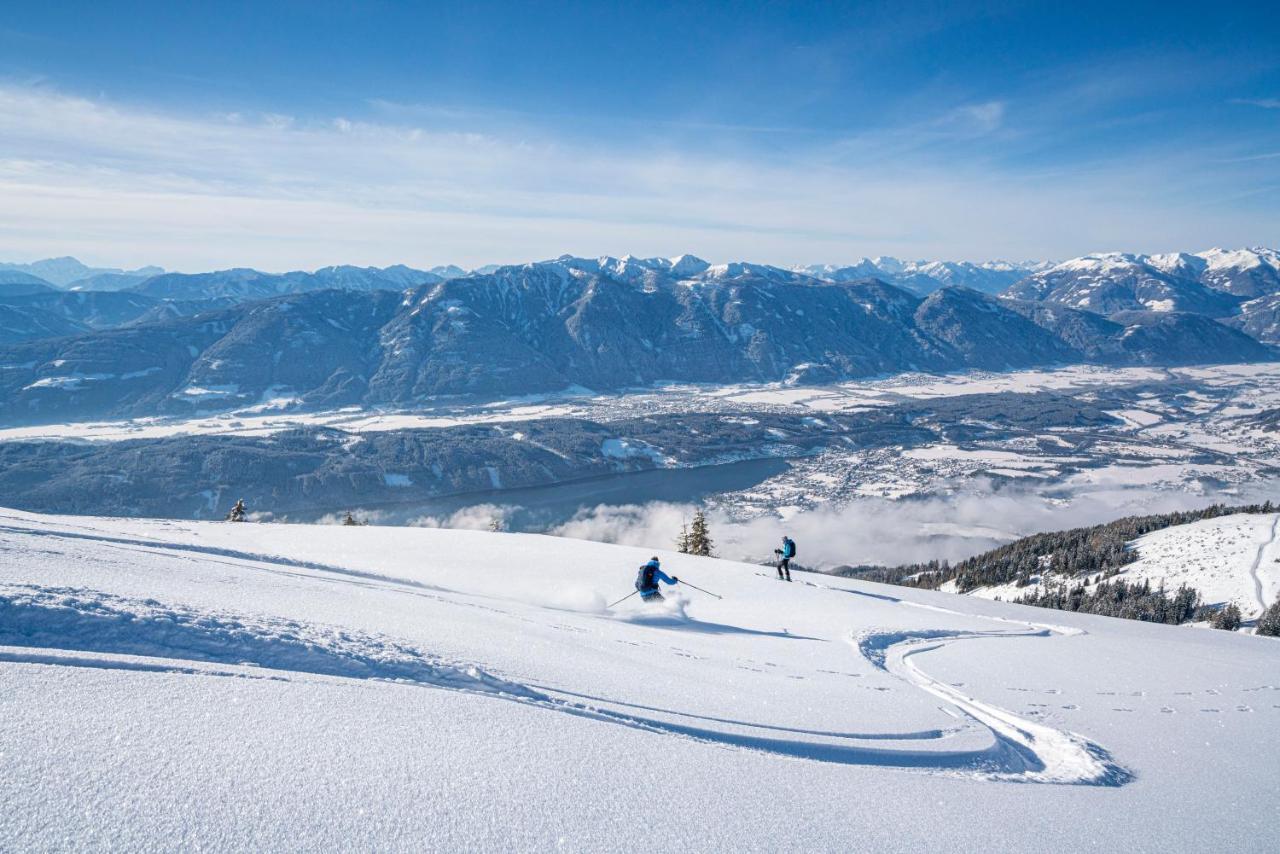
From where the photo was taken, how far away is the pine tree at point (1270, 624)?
2106cm

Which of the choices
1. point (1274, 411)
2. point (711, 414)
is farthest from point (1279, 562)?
point (1274, 411)

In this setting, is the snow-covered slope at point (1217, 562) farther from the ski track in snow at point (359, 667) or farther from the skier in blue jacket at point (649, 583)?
the ski track in snow at point (359, 667)

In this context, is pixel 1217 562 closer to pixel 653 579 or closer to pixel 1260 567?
pixel 1260 567

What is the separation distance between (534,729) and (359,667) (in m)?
1.74

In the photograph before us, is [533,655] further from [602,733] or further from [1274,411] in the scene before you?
[1274,411]

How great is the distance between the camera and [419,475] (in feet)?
431

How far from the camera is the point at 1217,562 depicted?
32.6 meters

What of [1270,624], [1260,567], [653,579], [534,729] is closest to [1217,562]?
[1260,567]

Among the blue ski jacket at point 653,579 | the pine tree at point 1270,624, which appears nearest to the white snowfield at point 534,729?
the blue ski jacket at point 653,579

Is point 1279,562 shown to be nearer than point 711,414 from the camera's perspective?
Yes

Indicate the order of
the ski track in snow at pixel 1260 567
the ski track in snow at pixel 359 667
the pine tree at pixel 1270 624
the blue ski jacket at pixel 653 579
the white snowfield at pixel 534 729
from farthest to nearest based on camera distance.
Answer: the ski track in snow at pixel 1260 567 → the pine tree at pixel 1270 624 → the blue ski jacket at pixel 653 579 → the ski track in snow at pixel 359 667 → the white snowfield at pixel 534 729

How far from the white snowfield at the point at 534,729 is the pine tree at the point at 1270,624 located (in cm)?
1538

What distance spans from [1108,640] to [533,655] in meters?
12.0

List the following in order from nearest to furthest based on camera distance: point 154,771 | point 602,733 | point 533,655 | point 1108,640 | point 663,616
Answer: point 154,771, point 602,733, point 533,655, point 663,616, point 1108,640
